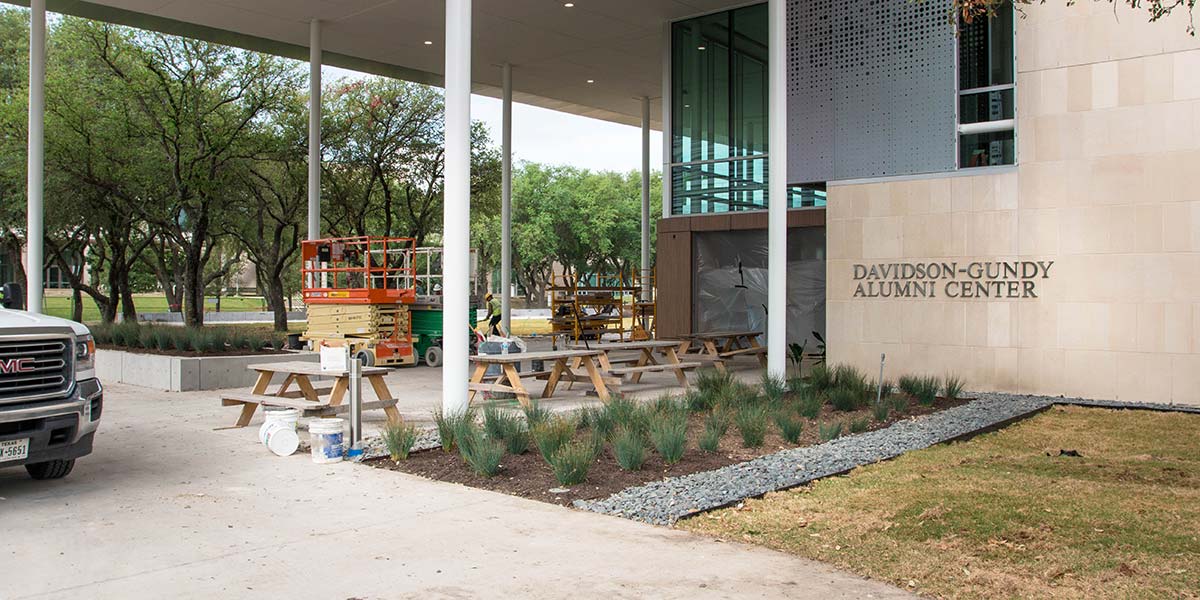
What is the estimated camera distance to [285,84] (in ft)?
94.5

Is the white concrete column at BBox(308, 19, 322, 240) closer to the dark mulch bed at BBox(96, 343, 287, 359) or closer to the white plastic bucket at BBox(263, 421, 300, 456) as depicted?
the dark mulch bed at BBox(96, 343, 287, 359)

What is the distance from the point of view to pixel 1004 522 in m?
6.35

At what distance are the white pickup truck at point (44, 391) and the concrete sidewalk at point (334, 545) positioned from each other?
378 millimetres

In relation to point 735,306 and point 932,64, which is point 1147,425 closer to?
point 932,64

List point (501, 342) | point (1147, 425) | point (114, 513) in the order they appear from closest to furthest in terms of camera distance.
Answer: point (114, 513) < point (1147, 425) < point (501, 342)

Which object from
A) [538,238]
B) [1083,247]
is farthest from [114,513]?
[538,238]

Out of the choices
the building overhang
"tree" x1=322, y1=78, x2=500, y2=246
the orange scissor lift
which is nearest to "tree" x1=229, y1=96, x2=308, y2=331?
"tree" x1=322, y1=78, x2=500, y2=246

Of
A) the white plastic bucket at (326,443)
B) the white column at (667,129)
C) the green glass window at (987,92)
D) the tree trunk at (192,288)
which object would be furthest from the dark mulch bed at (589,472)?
the tree trunk at (192,288)

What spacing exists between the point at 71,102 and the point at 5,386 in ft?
65.4

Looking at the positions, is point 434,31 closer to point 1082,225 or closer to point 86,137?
point 86,137

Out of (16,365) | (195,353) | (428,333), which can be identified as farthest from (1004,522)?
(195,353)

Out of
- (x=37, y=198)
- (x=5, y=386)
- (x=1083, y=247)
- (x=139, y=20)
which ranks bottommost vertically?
(x=5, y=386)

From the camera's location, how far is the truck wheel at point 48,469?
25.7 ft

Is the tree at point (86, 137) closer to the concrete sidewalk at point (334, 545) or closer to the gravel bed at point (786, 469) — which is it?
the concrete sidewalk at point (334, 545)
